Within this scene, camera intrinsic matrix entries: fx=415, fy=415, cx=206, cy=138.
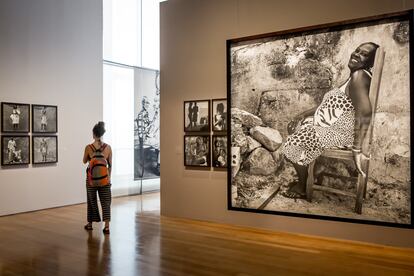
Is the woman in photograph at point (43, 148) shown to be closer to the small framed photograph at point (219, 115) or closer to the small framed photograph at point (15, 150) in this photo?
the small framed photograph at point (15, 150)

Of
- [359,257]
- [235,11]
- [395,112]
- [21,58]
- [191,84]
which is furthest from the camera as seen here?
[21,58]

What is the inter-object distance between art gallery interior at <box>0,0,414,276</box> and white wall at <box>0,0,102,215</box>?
0.09 feet

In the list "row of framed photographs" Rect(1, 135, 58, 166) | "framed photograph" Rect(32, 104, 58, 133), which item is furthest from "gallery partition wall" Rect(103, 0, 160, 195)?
"row of framed photographs" Rect(1, 135, 58, 166)

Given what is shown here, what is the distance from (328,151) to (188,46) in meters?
3.47

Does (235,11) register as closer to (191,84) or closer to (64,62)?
(191,84)

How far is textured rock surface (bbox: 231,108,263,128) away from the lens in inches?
282

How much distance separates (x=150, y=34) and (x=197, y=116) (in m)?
5.57

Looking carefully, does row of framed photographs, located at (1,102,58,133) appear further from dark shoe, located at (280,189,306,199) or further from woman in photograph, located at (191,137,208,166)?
dark shoe, located at (280,189,306,199)

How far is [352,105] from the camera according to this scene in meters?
6.23

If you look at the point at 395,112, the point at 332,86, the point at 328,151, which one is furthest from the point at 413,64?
the point at 328,151

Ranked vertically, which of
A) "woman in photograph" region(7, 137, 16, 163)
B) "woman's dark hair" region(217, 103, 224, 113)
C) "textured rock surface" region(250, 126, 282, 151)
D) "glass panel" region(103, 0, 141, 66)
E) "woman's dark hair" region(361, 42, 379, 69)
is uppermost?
"glass panel" region(103, 0, 141, 66)

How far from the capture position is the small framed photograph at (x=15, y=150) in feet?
28.6

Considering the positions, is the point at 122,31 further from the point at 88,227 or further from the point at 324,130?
the point at 324,130

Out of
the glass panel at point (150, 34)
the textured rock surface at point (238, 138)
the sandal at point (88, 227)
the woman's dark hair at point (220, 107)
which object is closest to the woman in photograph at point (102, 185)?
the sandal at point (88, 227)
